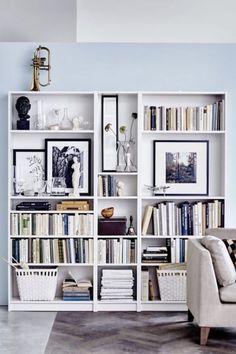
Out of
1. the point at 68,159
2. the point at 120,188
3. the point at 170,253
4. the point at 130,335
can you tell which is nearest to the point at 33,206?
the point at 68,159

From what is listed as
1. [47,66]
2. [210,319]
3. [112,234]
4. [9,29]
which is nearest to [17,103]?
[47,66]

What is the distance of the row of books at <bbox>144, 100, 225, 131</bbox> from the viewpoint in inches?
236

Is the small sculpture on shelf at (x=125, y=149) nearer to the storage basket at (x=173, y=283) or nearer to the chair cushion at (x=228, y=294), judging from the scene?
the storage basket at (x=173, y=283)

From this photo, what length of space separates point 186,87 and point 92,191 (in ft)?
4.42

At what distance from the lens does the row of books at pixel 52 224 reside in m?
5.95

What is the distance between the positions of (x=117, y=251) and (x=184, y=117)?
1.40 meters

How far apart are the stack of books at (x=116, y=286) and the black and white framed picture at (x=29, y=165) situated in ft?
3.61

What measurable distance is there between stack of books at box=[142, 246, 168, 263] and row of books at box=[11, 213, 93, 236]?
0.56m

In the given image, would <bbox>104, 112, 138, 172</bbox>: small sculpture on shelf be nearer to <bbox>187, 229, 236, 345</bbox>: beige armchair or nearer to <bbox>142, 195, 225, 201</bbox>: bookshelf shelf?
<bbox>142, 195, 225, 201</bbox>: bookshelf shelf

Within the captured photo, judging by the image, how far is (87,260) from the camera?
5965mm

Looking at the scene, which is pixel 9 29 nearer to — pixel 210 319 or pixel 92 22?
pixel 92 22

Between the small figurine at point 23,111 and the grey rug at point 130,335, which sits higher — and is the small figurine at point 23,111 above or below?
above

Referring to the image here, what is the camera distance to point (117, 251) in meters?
5.99

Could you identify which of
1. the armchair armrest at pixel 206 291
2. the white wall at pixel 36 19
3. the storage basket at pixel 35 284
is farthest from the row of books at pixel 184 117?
the white wall at pixel 36 19
